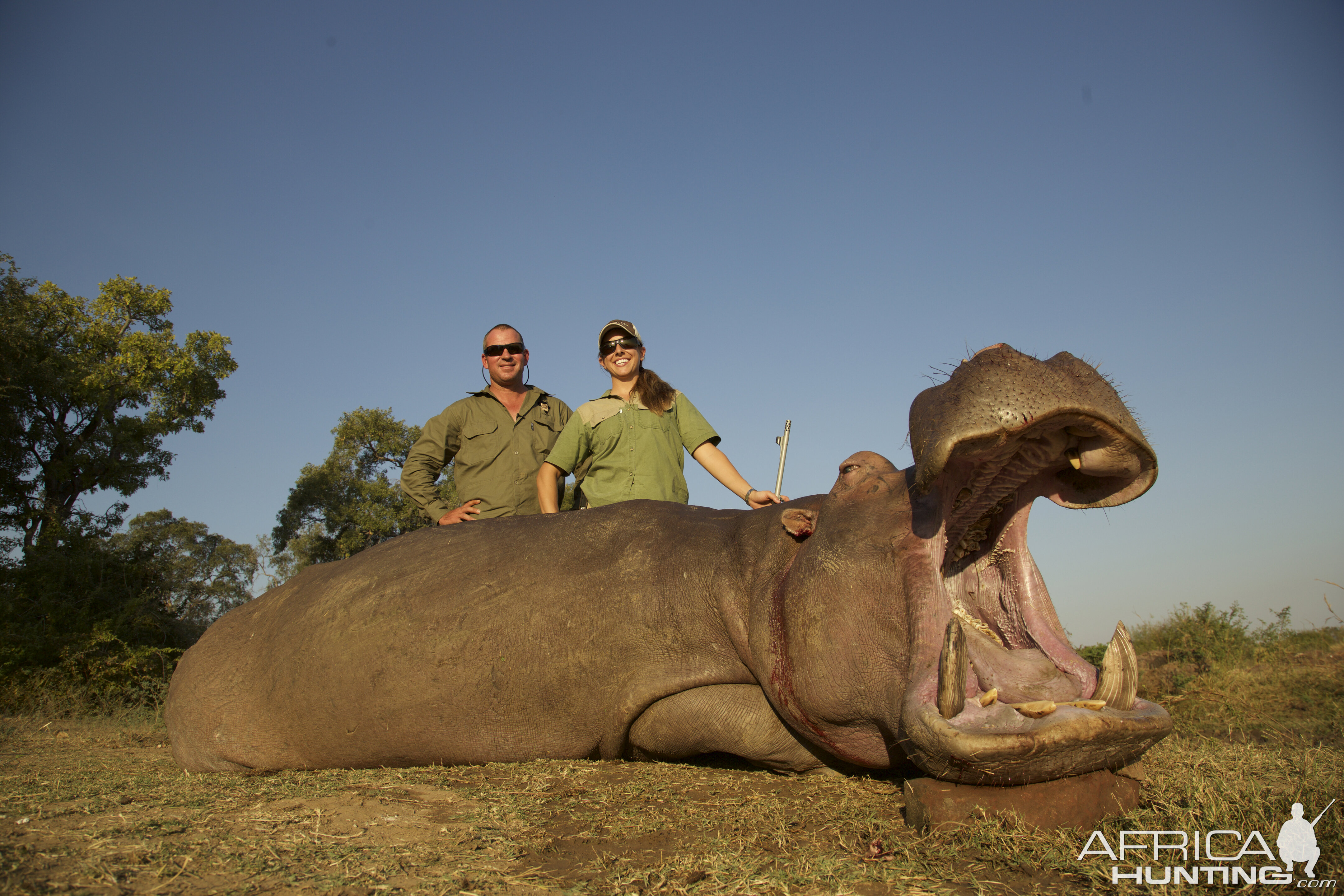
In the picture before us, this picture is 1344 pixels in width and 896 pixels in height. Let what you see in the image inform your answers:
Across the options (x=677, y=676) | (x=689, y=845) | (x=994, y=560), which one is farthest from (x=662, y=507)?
(x=689, y=845)

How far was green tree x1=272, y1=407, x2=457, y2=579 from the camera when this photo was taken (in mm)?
23844

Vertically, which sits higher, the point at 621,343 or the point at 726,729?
the point at 621,343

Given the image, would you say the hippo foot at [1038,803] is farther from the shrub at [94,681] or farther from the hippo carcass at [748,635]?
the shrub at [94,681]

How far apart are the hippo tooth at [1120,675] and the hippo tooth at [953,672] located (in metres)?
0.45

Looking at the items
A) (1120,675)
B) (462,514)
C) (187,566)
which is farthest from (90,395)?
(1120,675)

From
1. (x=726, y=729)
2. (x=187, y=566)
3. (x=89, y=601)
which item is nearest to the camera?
(x=726, y=729)

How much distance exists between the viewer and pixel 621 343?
240 inches

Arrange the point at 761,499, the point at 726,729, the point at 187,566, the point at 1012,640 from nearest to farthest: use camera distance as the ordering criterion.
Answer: the point at 1012,640 < the point at 726,729 < the point at 761,499 < the point at 187,566

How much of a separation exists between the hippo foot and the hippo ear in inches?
46.1

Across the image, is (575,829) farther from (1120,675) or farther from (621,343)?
(621,343)

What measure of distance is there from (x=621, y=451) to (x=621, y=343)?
32.4 inches

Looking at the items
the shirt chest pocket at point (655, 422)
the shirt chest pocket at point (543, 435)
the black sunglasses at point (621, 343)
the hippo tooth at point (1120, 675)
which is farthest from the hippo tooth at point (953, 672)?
the shirt chest pocket at point (543, 435)

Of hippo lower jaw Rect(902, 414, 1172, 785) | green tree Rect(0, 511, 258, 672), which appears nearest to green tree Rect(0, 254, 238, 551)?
green tree Rect(0, 511, 258, 672)

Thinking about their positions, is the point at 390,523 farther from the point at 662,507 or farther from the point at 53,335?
the point at 662,507
